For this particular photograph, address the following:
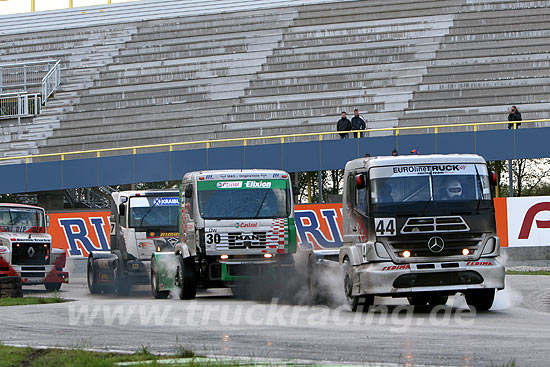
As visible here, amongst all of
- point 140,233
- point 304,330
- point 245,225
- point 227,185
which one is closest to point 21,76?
point 140,233

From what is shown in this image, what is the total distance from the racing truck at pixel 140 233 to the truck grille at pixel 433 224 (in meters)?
8.44

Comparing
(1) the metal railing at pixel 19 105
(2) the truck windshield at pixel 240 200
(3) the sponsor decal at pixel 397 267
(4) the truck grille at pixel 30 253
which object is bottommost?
(4) the truck grille at pixel 30 253

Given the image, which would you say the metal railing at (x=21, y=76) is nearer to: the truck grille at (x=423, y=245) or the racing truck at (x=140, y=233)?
the racing truck at (x=140, y=233)

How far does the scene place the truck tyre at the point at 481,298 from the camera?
14.6 m

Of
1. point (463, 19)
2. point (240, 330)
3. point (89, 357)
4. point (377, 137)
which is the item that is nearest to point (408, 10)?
point (463, 19)

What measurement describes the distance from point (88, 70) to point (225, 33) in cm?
642

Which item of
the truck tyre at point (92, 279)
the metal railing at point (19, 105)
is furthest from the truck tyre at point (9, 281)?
the metal railing at point (19, 105)

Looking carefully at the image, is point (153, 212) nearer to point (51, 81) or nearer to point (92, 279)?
point (92, 279)

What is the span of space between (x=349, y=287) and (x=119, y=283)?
27.0 feet

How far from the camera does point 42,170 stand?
114 ft

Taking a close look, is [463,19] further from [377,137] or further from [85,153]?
[85,153]

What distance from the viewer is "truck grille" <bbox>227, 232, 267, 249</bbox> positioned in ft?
58.5

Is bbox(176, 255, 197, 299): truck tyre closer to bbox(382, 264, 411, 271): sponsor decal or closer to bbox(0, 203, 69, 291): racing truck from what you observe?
bbox(382, 264, 411, 271): sponsor decal

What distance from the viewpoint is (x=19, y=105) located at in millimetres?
41594
